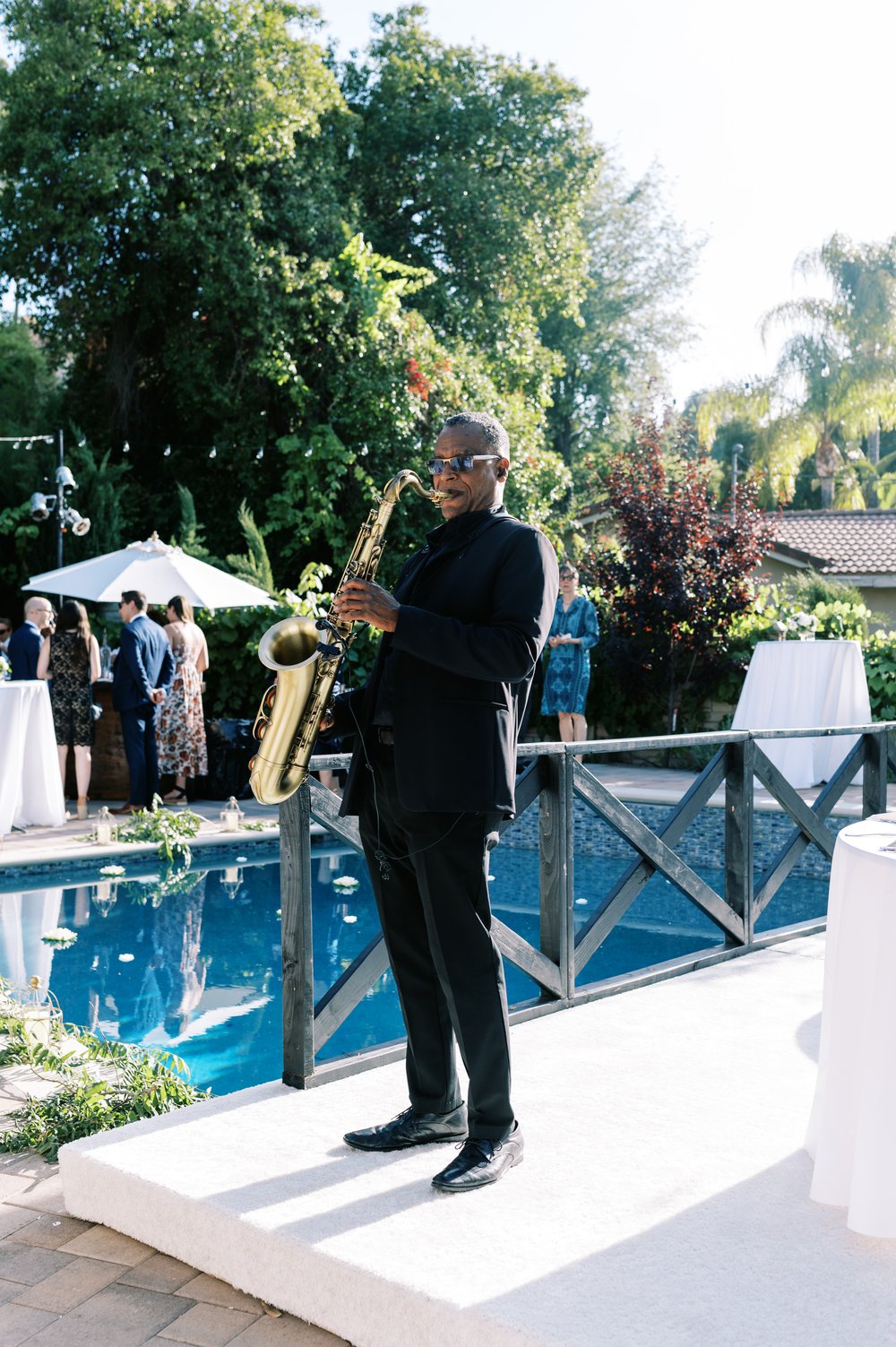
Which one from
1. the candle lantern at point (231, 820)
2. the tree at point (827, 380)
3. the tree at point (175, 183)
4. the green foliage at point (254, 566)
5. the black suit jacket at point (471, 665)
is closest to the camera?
the black suit jacket at point (471, 665)

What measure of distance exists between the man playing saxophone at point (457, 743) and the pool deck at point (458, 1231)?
189 mm

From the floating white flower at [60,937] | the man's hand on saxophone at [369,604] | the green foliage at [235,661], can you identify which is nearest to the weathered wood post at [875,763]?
the man's hand on saxophone at [369,604]

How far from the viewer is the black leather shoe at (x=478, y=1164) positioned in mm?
2621

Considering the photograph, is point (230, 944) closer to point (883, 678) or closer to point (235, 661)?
point (235, 661)

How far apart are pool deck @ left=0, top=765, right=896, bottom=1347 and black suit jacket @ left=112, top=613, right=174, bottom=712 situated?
6023 millimetres

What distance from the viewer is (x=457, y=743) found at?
260cm

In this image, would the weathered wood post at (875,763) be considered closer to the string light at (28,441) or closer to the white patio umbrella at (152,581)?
the white patio umbrella at (152,581)

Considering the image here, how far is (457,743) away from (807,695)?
27.3 ft

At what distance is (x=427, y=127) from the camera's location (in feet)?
65.8

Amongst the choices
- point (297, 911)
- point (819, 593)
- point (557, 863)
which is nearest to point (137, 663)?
point (557, 863)

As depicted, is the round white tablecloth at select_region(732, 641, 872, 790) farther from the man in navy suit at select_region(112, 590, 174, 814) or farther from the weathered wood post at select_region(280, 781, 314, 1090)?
the weathered wood post at select_region(280, 781, 314, 1090)

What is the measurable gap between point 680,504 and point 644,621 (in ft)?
4.10

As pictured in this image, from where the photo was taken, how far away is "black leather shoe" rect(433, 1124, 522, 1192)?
2621mm

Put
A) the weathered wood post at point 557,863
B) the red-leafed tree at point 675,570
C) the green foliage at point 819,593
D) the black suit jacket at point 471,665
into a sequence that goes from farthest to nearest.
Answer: the green foliage at point 819,593, the red-leafed tree at point 675,570, the weathered wood post at point 557,863, the black suit jacket at point 471,665
